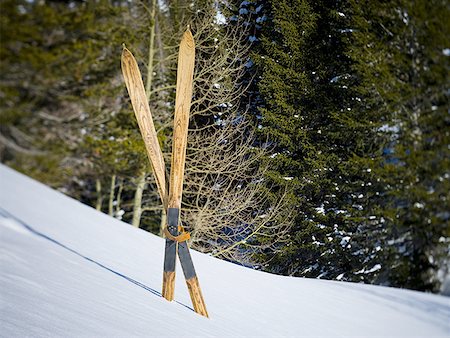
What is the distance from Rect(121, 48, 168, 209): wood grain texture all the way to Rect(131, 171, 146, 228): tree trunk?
0.92 ft

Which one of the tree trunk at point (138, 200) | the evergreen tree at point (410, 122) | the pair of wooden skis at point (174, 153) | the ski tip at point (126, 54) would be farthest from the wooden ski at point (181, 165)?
the evergreen tree at point (410, 122)

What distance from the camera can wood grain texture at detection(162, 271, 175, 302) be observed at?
1373mm

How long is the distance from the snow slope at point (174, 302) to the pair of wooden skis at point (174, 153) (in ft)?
0.20

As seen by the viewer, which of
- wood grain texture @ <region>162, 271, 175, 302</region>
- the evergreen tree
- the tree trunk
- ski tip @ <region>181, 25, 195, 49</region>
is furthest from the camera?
the tree trunk

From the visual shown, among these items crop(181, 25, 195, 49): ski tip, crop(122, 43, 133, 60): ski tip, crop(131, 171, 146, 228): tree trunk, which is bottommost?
crop(131, 171, 146, 228): tree trunk

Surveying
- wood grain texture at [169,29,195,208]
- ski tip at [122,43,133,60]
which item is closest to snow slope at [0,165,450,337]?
wood grain texture at [169,29,195,208]

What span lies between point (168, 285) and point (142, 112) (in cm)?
55

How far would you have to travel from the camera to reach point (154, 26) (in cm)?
154

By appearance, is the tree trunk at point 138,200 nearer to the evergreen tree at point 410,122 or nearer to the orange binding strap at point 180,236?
the orange binding strap at point 180,236

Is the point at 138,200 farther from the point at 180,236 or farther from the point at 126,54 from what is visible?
the point at 126,54

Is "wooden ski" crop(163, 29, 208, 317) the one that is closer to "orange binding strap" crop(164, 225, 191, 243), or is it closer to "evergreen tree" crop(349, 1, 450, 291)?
"orange binding strap" crop(164, 225, 191, 243)

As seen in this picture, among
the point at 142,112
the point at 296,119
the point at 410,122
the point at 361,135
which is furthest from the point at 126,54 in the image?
the point at 410,122

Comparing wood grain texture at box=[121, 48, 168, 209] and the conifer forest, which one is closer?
the conifer forest

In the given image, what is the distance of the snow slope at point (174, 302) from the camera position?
109 centimetres
